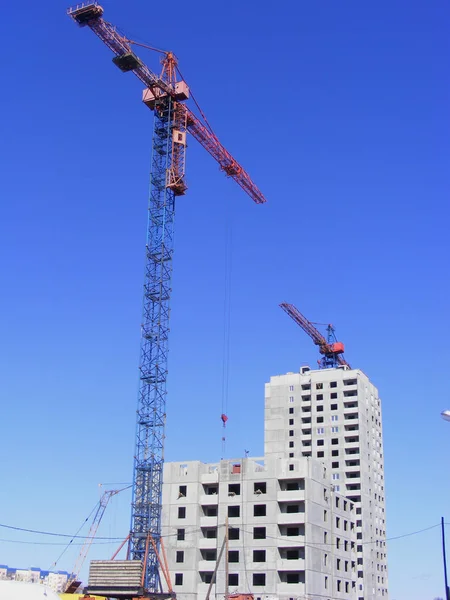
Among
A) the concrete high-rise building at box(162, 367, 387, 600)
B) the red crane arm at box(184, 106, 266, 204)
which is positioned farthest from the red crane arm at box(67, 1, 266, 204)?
the concrete high-rise building at box(162, 367, 387, 600)

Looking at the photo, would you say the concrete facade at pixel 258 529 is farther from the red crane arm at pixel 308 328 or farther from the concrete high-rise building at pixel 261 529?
the red crane arm at pixel 308 328

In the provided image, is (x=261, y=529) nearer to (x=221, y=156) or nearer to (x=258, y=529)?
(x=258, y=529)

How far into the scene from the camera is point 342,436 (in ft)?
498

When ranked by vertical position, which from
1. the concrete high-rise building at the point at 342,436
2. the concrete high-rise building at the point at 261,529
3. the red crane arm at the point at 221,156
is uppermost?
the red crane arm at the point at 221,156

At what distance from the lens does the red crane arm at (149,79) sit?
308 ft

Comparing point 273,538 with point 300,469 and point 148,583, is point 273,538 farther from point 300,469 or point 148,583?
point 148,583

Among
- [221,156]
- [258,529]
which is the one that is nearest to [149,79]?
[221,156]

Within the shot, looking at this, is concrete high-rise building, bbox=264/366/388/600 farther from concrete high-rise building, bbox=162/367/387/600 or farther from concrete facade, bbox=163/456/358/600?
concrete facade, bbox=163/456/358/600

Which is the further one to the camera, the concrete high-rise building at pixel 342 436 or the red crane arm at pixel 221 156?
the concrete high-rise building at pixel 342 436

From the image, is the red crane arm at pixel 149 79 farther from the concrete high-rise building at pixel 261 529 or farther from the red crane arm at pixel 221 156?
the concrete high-rise building at pixel 261 529

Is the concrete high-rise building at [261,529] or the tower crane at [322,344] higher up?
the tower crane at [322,344]

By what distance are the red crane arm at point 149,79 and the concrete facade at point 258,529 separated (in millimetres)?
45248

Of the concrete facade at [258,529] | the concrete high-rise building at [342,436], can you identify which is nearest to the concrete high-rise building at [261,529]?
the concrete facade at [258,529]

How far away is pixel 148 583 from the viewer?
9012 cm
